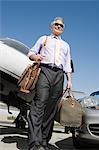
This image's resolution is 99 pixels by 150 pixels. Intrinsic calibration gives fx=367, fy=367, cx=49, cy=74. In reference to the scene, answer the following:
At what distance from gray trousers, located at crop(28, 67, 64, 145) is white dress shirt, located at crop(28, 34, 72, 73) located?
125 mm

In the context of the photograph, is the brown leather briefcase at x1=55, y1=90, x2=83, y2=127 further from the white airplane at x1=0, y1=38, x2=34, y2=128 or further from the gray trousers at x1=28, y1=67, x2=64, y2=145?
the white airplane at x1=0, y1=38, x2=34, y2=128

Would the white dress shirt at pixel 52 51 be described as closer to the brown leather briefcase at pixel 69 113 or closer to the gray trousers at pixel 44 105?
the gray trousers at pixel 44 105

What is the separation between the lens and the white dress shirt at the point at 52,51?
199 inches

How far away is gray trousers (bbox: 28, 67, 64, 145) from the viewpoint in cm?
485

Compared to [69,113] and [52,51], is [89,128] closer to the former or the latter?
[69,113]

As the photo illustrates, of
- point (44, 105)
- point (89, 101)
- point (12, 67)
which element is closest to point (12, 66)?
point (12, 67)

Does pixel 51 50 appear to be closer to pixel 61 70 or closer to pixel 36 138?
pixel 61 70

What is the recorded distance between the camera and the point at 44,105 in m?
4.95

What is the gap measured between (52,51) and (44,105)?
2.46ft

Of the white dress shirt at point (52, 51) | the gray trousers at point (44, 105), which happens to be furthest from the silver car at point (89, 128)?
the white dress shirt at point (52, 51)

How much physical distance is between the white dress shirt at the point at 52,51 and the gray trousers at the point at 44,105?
125 mm

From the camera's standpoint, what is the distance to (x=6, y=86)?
8.41 metres

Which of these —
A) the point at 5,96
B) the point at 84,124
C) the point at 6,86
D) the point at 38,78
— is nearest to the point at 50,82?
the point at 38,78

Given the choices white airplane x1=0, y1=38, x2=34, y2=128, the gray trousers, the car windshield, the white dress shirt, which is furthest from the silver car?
white airplane x1=0, y1=38, x2=34, y2=128
